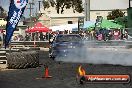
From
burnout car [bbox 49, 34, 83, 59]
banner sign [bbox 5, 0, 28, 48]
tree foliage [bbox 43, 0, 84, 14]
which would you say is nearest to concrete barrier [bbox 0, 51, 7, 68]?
banner sign [bbox 5, 0, 28, 48]

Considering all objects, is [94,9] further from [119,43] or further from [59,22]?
[119,43]

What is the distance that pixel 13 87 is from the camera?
1349cm

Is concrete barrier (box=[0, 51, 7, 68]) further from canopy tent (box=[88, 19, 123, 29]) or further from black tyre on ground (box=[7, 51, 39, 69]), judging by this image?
canopy tent (box=[88, 19, 123, 29])

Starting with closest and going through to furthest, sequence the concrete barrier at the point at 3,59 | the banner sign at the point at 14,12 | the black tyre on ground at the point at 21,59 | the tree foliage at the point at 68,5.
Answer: the black tyre on ground at the point at 21,59, the concrete barrier at the point at 3,59, the banner sign at the point at 14,12, the tree foliage at the point at 68,5

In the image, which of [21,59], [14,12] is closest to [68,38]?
[14,12]

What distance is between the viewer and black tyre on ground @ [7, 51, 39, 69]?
21.2 m

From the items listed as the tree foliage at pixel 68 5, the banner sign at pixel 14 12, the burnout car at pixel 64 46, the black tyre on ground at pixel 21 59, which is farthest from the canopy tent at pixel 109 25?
the tree foliage at pixel 68 5

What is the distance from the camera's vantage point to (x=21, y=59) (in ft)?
→ 69.7

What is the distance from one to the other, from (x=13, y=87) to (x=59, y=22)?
274 feet

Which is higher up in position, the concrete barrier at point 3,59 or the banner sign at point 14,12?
the banner sign at point 14,12

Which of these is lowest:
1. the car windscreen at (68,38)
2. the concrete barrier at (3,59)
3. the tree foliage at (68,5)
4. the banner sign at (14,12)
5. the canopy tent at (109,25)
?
the concrete barrier at (3,59)

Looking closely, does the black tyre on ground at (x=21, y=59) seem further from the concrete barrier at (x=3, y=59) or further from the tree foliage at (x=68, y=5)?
the tree foliage at (x=68, y=5)

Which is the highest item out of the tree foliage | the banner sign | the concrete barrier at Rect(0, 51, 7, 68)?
the tree foliage

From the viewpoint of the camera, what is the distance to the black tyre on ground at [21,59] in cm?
2120
